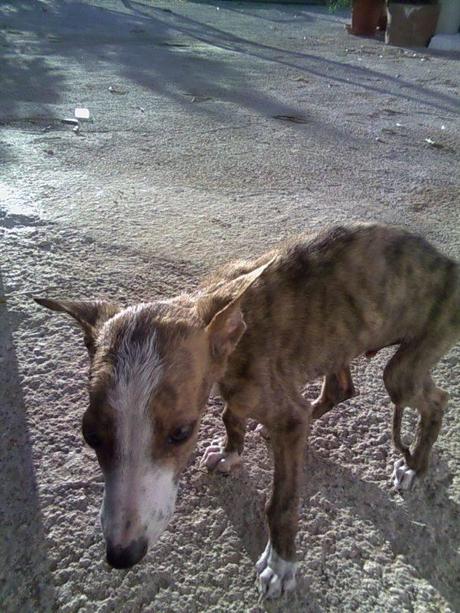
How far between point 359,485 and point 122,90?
8.61 metres

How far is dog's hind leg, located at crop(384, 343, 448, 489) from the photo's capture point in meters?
2.72

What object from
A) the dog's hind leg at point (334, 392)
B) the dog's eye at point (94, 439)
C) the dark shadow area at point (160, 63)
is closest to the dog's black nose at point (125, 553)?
the dog's eye at point (94, 439)

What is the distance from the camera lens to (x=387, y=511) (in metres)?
2.72

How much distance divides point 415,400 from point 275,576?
1.09 meters

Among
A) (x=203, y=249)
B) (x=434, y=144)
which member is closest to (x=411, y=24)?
(x=434, y=144)

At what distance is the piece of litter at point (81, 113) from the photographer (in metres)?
7.96

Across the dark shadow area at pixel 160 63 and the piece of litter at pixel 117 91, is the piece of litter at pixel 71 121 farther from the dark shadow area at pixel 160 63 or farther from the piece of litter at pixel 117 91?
the piece of litter at pixel 117 91

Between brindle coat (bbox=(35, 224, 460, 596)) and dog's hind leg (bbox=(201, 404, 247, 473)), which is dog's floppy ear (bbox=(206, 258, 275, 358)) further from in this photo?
dog's hind leg (bbox=(201, 404, 247, 473))

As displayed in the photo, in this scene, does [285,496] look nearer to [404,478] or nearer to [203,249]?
[404,478]

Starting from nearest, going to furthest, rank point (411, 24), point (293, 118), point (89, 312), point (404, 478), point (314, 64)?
point (89, 312)
point (404, 478)
point (293, 118)
point (314, 64)
point (411, 24)

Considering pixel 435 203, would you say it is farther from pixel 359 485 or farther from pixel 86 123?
pixel 86 123

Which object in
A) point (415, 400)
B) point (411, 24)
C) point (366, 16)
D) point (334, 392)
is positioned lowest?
point (334, 392)

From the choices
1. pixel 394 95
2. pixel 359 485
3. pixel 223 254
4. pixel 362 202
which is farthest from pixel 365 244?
pixel 394 95

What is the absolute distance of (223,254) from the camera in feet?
15.3
